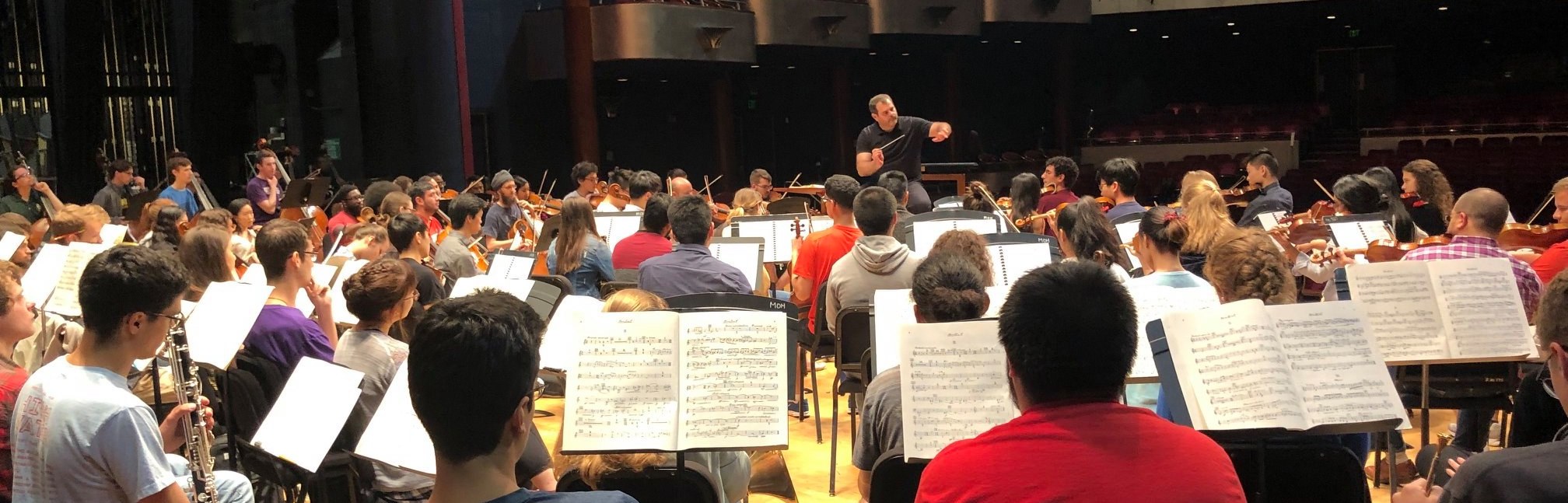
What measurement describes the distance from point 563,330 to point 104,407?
1.55m

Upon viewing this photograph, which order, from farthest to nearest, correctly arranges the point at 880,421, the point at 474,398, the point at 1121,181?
the point at 1121,181
the point at 880,421
the point at 474,398

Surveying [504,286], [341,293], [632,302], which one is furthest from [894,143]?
[632,302]

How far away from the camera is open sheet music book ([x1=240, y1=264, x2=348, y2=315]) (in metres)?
4.53

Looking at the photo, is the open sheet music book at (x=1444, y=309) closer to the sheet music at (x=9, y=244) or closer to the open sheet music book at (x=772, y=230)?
the open sheet music book at (x=772, y=230)

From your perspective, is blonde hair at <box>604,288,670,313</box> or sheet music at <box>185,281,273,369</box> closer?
blonde hair at <box>604,288,670,313</box>

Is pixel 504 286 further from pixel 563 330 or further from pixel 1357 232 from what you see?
pixel 1357 232

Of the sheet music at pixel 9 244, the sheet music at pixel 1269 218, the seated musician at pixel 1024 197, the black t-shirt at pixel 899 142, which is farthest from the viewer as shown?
the black t-shirt at pixel 899 142

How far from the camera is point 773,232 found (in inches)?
263

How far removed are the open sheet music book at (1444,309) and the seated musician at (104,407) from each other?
3221mm

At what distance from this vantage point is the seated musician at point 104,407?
7.69ft

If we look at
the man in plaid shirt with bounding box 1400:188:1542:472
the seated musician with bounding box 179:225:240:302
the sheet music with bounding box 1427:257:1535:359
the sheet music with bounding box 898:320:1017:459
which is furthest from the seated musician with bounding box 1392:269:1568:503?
the seated musician with bounding box 179:225:240:302

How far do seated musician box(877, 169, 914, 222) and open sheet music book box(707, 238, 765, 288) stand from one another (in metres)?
1.75

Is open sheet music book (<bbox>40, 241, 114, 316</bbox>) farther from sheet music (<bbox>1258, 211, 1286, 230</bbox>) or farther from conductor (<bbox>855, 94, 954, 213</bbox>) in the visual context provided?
sheet music (<bbox>1258, 211, 1286, 230</bbox>)

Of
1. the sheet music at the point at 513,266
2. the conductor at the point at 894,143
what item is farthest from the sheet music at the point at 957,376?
the conductor at the point at 894,143
